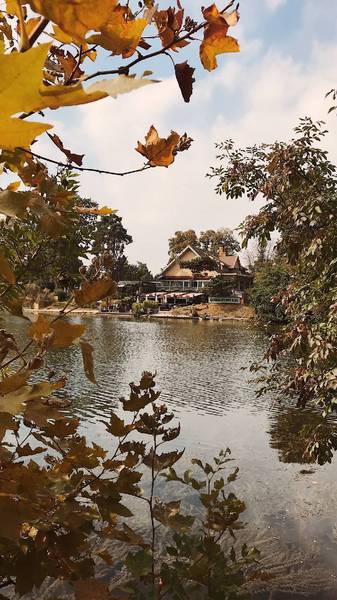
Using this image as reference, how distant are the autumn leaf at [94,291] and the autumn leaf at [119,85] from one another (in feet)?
1.37

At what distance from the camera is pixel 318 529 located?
6625 mm

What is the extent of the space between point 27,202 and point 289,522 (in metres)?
7.50

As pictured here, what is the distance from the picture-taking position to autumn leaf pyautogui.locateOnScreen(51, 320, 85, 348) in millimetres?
590

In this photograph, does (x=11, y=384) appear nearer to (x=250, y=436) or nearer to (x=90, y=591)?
(x=90, y=591)

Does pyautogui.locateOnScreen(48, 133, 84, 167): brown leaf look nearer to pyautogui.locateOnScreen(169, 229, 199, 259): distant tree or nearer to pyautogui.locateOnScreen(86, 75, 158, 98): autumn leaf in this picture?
pyautogui.locateOnScreen(86, 75, 158, 98): autumn leaf

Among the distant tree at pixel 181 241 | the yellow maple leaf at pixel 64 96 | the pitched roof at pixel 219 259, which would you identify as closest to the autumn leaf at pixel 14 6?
the yellow maple leaf at pixel 64 96

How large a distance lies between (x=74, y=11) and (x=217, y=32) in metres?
0.35

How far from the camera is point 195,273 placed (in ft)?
198

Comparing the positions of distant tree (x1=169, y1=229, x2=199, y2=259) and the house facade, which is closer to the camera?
the house facade

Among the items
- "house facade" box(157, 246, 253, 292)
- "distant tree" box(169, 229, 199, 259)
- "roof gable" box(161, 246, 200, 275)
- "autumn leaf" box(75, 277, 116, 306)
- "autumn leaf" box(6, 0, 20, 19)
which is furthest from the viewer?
"distant tree" box(169, 229, 199, 259)

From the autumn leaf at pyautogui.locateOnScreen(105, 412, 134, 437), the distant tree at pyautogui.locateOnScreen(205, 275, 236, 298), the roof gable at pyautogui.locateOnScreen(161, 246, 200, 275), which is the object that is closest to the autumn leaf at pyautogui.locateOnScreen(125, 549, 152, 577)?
the autumn leaf at pyautogui.locateOnScreen(105, 412, 134, 437)

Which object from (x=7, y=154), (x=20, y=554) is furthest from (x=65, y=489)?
(x=7, y=154)

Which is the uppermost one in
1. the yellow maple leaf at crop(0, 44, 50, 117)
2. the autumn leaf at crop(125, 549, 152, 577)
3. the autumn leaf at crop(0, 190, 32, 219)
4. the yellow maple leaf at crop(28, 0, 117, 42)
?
the yellow maple leaf at crop(28, 0, 117, 42)

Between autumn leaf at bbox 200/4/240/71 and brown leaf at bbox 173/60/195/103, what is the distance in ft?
0.23
